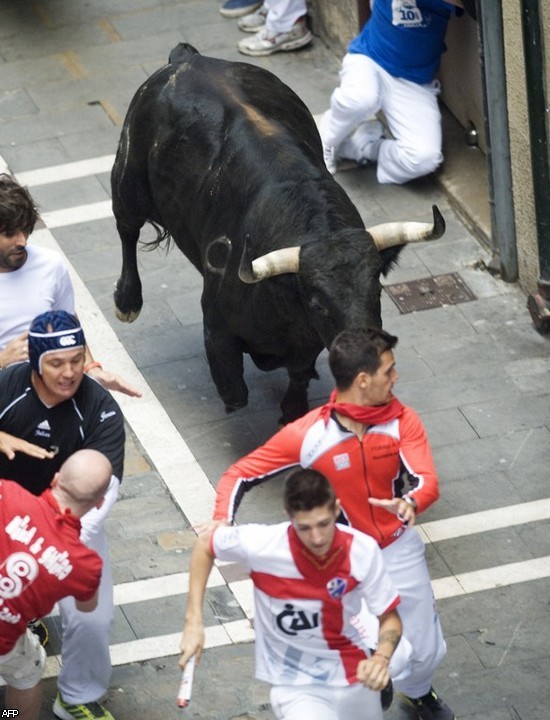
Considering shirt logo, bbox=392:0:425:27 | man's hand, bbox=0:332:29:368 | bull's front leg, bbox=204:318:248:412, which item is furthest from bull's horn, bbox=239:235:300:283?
shirt logo, bbox=392:0:425:27

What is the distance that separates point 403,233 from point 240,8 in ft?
24.2

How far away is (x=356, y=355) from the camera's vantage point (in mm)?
6715

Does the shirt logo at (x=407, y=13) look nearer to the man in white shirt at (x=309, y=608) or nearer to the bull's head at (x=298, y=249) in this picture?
the bull's head at (x=298, y=249)

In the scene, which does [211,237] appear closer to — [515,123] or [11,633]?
[515,123]

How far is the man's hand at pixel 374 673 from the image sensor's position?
604cm

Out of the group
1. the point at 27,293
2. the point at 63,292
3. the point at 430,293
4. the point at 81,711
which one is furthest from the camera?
the point at 430,293

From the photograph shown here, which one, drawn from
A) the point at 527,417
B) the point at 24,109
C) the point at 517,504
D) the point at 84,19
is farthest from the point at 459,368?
the point at 84,19

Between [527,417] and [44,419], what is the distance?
4150mm

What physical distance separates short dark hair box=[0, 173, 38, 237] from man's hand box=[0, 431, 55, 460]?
1.13 m

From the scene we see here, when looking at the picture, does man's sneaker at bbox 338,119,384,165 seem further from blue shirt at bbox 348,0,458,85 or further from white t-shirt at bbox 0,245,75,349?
white t-shirt at bbox 0,245,75,349

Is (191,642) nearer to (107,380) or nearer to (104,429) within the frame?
(104,429)

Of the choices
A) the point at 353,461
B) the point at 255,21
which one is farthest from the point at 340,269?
the point at 255,21

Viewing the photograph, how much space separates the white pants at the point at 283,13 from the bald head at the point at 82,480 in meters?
9.28

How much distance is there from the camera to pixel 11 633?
6711 mm
